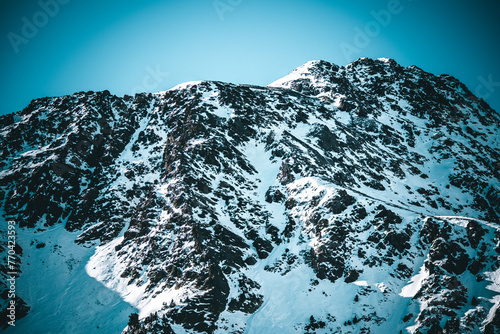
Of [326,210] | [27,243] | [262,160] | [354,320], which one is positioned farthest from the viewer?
[262,160]

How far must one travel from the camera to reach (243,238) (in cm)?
5934

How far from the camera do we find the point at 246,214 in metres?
64.3

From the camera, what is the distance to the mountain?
44.4 metres

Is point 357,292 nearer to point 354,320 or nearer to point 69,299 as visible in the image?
point 354,320

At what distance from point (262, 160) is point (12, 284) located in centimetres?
6222

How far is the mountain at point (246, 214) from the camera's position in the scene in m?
44.4

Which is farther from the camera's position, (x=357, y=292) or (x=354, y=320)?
(x=357, y=292)

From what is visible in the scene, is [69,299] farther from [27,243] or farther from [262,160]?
[262,160]

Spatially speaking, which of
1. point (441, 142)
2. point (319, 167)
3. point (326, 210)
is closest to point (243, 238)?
point (326, 210)

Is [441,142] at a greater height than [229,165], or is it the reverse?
[229,165]

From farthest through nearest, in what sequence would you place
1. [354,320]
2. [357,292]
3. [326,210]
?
[326,210] < [357,292] < [354,320]

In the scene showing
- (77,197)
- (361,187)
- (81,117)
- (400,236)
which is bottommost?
(400,236)

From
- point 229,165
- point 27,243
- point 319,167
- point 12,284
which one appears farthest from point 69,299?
point 319,167

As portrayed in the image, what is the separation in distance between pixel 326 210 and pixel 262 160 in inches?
1083
